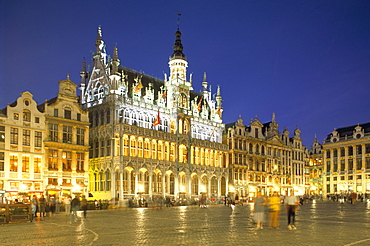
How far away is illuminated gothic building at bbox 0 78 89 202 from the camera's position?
52531 millimetres

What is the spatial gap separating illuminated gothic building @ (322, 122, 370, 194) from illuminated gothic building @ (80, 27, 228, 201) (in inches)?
1445

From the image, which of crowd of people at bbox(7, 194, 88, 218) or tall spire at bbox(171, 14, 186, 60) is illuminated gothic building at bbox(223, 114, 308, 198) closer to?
tall spire at bbox(171, 14, 186, 60)

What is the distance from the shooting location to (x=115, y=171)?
66.1 metres

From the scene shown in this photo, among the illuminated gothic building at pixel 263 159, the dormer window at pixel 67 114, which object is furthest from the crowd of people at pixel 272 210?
the illuminated gothic building at pixel 263 159

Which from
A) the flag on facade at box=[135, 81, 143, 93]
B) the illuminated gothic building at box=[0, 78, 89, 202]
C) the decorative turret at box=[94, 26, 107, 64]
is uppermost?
the decorative turret at box=[94, 26, 107, 64]

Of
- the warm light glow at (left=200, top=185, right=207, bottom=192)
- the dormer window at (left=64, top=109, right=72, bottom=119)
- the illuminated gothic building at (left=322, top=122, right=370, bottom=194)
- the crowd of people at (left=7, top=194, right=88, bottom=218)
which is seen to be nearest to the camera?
the crowd of people at (left=7, top=194, right=88, bottom=218)

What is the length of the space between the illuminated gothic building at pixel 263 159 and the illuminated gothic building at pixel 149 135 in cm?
462

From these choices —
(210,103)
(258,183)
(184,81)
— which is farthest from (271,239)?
(258,183)

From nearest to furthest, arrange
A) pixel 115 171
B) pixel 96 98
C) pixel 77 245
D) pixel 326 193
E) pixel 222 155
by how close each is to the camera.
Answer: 1. pixel 77 245
2. pixel 115 171
3. pixel 96 98
4. pixel 222 155
5. pixel 326 193

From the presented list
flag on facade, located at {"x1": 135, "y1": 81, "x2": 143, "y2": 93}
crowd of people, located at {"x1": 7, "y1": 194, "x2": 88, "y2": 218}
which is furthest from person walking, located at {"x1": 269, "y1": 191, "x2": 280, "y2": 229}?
flag on facade, located at {"x1": 135, "y1": 81, "x2": 143, "y2": 93}

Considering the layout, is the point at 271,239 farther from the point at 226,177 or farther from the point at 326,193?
the point at 326,193

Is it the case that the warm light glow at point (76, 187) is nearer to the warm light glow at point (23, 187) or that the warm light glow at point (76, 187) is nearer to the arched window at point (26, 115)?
the warm light glow at point (23, 187)

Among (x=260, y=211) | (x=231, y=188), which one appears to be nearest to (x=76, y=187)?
(x=231, y=188)

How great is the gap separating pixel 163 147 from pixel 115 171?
10161 millimetres
